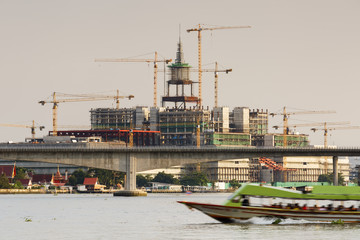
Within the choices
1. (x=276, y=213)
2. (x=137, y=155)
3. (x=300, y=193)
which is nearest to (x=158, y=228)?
(x=276, y=213)

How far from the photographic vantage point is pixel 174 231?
86812mm

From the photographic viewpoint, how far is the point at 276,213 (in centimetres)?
8956

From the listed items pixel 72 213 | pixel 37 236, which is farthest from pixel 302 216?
pixel 72 213

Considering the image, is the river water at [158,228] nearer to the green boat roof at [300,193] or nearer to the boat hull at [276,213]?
the boat hull at [276,213]

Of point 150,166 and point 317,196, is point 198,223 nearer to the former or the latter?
point 317,196

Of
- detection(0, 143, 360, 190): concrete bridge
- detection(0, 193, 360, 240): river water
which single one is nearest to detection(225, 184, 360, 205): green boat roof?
detection(0, 193, 360, 240): river water

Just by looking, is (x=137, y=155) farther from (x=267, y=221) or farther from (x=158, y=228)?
(x=158, y=228)

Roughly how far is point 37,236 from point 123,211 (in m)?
44.1

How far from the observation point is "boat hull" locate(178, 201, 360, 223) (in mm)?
89500

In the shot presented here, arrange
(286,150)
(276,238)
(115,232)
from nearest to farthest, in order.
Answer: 1. (276,238)
2. (115,232)
3. (286,150)

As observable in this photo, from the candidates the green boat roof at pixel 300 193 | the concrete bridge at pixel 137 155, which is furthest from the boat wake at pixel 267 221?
the concrete bridge at pixel 137 155

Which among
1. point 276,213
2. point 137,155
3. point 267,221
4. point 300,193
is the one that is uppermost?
point 137,155

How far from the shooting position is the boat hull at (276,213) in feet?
294

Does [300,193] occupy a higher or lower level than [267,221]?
higher
